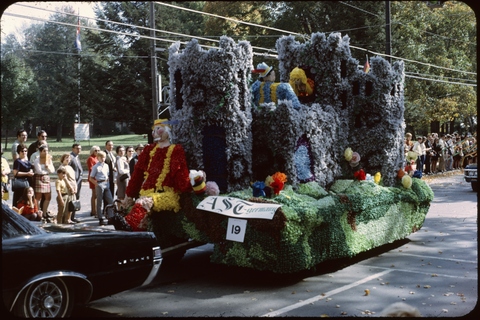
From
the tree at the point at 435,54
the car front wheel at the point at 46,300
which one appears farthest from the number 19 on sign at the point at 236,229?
the tree at the point at 435,54

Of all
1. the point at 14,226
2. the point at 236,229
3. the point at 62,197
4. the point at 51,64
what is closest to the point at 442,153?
the point at 62,197

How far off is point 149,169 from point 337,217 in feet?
9.79


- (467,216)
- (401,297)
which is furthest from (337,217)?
(467,216)

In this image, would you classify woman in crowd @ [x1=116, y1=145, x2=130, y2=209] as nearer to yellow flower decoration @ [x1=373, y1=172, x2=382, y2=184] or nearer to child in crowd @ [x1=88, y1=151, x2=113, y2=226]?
child in crowd @ [x1=88, y1=151, x2=113, y2=226]

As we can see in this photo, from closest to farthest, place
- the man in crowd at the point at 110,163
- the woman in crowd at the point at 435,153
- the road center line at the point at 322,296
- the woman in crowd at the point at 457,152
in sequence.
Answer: the road center line at the point at 322,296
the man in crowd at the point at 110,163
the woman in crowd at the point at 435,153
the woman in crowd at the point at 457,152

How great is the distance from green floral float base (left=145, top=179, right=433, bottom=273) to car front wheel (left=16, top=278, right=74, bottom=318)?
9.61 ft

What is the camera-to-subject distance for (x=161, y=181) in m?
8.83

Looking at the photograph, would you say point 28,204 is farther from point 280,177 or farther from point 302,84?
point 302,84

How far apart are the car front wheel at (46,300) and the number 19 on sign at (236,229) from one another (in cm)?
284

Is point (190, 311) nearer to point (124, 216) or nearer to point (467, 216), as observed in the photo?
point (124, 216)

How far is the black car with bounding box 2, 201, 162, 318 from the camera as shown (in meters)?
5.22

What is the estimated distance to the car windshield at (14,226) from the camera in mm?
5482

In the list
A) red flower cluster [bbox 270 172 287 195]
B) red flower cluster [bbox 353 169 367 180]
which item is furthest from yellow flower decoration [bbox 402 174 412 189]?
red flower cluster [bbox 270 172 287 195]

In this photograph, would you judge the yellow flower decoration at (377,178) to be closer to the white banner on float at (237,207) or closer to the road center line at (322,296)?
the road center line at (322,296)
